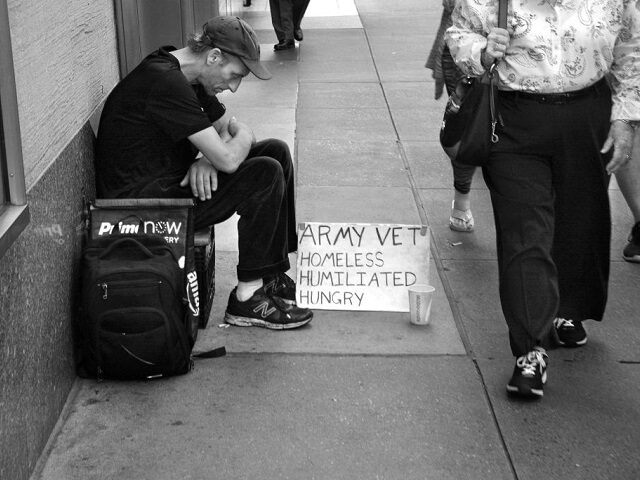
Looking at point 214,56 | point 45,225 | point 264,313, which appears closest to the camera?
point 45,225

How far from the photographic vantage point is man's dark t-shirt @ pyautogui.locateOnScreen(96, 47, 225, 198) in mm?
4277

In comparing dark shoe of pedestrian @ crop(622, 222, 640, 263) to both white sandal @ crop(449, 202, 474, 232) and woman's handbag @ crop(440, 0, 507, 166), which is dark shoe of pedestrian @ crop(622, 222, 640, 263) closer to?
white sandal @ crop(449, 202, 474, 232)

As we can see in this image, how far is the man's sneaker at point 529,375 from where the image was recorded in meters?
3.92

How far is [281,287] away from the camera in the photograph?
477 centimetres

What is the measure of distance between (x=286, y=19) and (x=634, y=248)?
22.0 feet

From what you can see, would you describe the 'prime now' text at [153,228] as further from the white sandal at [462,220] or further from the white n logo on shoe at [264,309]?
the white sandal at [462,220]

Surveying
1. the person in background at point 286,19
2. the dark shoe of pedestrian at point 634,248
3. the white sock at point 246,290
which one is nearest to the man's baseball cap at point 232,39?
the white sock at point 246,290

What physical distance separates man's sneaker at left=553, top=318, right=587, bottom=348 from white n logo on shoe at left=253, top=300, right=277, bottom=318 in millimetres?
1217

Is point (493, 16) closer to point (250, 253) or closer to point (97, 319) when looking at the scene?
point (250, 253)

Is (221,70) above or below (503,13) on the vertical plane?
below

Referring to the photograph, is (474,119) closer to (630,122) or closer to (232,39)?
(630,122)

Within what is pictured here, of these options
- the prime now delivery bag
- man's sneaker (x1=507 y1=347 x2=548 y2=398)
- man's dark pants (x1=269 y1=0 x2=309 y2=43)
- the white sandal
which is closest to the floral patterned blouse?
man's sneaker (x1=507 y1=347 x2=548 y2=398)

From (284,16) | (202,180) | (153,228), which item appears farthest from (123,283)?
(284,16)

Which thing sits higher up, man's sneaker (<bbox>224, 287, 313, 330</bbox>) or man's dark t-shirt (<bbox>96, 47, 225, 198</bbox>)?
man's dark t-shirt (<bbox>96, 47, 225, 198</bbox>)
